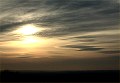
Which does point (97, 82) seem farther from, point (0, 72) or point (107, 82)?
point (0, 72)

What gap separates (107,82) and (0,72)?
93.6ft

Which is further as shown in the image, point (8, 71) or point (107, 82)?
point (8, 71)

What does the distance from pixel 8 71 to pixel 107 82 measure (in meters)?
31.2

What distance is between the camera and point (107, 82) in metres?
42.2

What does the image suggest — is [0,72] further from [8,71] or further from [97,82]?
[97,82]

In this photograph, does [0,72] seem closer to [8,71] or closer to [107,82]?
[8,71]

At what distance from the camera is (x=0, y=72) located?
6531cm

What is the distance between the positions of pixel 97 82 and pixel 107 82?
1.28 metres

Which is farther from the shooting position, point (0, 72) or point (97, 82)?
point (0, 72)

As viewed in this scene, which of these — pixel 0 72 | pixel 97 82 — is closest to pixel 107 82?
pixel 97 82

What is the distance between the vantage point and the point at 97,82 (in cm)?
4188

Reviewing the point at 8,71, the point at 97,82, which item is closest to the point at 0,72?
the point at 8,71

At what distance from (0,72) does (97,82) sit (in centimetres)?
2811

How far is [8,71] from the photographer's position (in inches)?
2721
